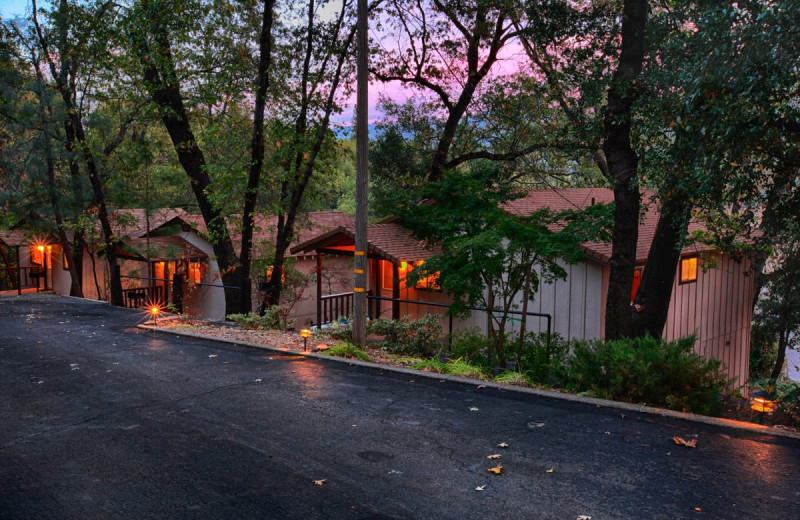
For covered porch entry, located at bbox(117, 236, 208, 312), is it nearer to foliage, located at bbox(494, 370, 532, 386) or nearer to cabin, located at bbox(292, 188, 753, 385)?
cabin, located at bbox(292, 188, 753, 385)

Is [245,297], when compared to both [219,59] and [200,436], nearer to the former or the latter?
[219,59]

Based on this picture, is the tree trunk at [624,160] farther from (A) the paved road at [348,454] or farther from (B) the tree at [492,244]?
(A) the paved road at [348,454]

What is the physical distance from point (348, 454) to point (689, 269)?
13.4 meters

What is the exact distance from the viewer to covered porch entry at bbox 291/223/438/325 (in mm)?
15284

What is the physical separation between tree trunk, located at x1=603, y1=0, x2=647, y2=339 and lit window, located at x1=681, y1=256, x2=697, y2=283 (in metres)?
6.69

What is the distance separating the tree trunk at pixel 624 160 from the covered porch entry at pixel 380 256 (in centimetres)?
583

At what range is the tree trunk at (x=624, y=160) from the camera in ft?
31.3

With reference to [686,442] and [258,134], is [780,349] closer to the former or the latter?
[258,134]

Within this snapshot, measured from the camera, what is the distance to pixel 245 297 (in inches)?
601

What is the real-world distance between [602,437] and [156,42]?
13316 millimetres

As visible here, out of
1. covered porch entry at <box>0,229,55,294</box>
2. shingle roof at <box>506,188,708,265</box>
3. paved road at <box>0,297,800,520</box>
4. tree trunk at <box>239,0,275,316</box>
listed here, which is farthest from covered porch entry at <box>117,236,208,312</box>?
paved road at <box>0,297,800,520</box>

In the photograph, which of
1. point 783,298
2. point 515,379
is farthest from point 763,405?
point 783,298

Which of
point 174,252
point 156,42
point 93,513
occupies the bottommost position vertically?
point 93,513

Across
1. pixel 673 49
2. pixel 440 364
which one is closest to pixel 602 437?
pixel 440 364
